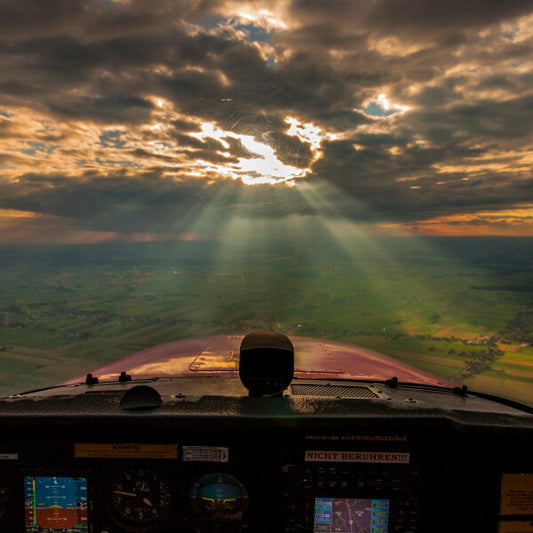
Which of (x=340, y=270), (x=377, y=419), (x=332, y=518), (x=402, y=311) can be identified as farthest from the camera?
(x=340, y=270)

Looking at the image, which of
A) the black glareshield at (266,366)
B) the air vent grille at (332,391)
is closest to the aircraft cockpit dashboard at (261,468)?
the black glareshield at (266,366)

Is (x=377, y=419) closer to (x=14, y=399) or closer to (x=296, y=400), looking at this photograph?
(x=296, y=400)

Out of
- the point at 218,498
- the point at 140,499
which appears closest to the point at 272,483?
the point at 218,498

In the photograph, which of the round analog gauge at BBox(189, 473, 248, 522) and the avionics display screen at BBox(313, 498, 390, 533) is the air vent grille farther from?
the round analog gauge at BBox(189, 473, 248, 522)

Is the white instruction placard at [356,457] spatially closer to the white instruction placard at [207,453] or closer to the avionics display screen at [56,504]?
the white instruction placard at [207,453]

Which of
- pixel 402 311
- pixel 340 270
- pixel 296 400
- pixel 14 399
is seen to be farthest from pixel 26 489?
pixel 340 270
